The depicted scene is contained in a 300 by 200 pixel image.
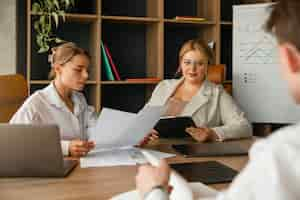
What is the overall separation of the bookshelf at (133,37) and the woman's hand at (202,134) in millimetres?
1265

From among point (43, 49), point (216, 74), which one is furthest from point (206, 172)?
point (43, 49)

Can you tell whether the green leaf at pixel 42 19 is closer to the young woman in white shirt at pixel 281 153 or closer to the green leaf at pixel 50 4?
the green leaf at pixel 50 4

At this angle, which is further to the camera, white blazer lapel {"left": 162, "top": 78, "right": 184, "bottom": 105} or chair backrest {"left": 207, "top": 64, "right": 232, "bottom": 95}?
chair backrest {"left": 207, "top": 64, "right": 232, "bottom": 95}

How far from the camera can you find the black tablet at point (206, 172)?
4.12 feet

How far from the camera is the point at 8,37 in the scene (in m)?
3.05

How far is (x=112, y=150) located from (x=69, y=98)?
1.50 feet

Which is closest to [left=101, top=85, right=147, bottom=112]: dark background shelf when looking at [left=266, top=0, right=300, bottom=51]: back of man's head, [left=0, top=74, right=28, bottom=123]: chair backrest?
[left=0, top=74, right=28, bottom=123]: chair backrest

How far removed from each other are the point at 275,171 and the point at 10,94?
187 cm

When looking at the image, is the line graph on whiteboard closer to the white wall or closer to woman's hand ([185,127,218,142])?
woman's hand ([185,127,218,142])

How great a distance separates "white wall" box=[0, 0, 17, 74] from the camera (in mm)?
3039

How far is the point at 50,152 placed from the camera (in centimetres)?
130

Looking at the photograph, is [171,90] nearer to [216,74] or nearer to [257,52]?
[216,74]

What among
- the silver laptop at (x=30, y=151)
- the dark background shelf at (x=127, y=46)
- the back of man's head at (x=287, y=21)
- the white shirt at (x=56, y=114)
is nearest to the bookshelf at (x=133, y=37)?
the dark background shelf at (x=127, y=46)

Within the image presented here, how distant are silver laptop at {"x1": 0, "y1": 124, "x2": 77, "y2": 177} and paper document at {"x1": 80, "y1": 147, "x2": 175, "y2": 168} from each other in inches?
6.8
